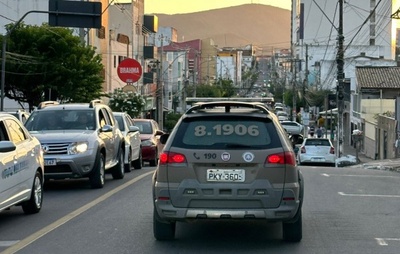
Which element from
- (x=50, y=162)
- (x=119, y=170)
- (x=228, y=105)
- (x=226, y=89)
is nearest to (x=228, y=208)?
(x=228, y=105)

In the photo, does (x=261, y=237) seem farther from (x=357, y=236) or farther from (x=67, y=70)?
(x=67, y=70)

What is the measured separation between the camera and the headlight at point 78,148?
51.0ft

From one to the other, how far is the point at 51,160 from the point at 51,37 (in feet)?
86.4

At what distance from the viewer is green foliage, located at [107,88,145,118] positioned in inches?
2034

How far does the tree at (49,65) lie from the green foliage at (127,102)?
10.3 metres

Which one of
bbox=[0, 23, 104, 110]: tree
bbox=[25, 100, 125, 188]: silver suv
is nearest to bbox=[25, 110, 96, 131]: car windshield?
bbox=[25, 100, 125, 188]: silver suv

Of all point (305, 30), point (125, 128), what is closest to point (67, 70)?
point (125, 128)

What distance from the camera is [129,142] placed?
2120 cm

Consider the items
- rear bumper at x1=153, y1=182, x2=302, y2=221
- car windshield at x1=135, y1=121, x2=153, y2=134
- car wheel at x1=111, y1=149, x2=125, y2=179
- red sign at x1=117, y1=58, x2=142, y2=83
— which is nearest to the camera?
rear bumper at x1=153, y1=182, x2=302, y2=221

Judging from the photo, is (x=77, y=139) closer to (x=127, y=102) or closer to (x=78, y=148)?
(x=78, y=148)

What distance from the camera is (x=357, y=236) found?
34.5 feet

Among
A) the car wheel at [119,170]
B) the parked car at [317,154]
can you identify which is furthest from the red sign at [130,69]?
the car wheel at [119,170]

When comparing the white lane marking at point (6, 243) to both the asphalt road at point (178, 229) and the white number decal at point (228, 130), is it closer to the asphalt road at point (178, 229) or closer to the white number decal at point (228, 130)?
the asphalt road at point (178, 229)

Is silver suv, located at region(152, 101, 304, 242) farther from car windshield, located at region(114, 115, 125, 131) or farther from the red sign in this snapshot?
the red sign
